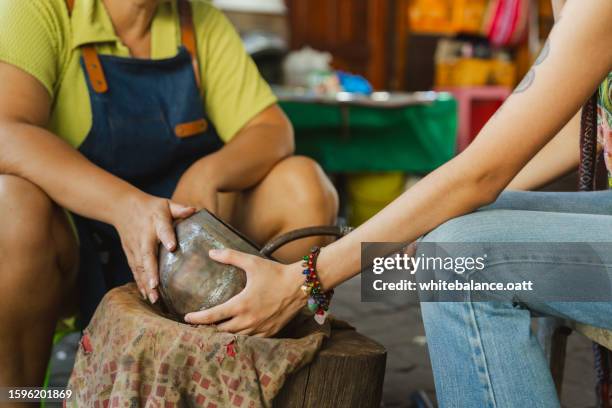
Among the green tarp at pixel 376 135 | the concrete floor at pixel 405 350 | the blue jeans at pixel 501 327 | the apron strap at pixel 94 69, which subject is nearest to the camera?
the blue jeans at pixel 501 327

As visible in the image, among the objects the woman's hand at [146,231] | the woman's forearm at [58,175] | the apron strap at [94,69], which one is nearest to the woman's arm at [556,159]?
the woman's hand at [146,231]

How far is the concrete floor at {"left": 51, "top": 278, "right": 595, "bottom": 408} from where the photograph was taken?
2.13 metres

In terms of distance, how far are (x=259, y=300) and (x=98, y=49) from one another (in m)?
0.91

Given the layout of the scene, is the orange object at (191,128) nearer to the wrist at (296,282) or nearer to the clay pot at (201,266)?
the clay pot at (201,266)

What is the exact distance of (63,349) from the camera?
2.53m

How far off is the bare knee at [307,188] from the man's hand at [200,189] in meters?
0.18

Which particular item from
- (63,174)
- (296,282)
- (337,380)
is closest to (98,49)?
(63,174)

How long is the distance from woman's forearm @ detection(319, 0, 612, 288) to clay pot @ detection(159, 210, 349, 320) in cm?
14

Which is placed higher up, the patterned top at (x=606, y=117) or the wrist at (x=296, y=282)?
the patterned top at (x=606, y=117)

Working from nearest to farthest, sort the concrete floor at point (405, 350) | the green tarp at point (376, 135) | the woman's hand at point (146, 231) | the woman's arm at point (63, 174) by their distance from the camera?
1. the woman's hand at point (146, 231)
2. the woman's arm at point (63, 174)
3. the concrete floor at point (405, 350)
4. the green tarp at point (376, 135)

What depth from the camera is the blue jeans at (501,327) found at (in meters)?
1.03

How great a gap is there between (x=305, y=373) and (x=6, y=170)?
31.4 inches

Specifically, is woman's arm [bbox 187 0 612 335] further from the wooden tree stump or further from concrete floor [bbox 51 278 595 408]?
concrete floor [bbox 51 278 595 408]

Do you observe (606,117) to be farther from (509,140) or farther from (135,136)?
(135,136)
